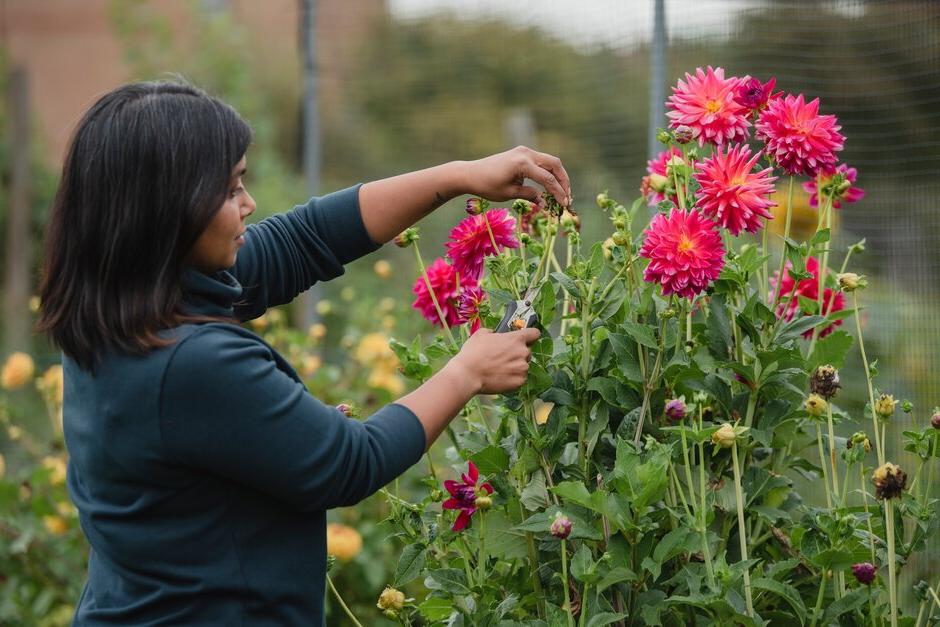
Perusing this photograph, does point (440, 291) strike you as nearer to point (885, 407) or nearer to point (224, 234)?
point (224, 234)

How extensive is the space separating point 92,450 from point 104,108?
1.26 ft

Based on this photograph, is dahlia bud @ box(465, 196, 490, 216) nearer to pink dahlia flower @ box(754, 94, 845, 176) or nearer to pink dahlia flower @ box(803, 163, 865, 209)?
pink dahlia flower @ box(754, 94, 845, 176)

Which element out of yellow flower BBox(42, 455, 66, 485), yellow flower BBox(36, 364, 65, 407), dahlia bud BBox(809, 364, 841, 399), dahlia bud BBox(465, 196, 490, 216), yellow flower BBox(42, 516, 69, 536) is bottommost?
yellow flower BBox(42, 516, 69, 536)

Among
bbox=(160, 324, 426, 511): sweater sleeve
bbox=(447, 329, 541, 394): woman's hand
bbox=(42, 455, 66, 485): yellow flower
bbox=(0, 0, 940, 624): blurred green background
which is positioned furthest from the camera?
bbox=(0, 0, 940, 624): blurred green background

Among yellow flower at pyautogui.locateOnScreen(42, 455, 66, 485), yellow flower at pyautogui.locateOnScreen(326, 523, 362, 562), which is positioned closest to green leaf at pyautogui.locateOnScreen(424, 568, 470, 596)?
yellow flower at pyautogui.locateOnScreen(326, 523, 362, 562)

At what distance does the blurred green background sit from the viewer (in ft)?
9.37

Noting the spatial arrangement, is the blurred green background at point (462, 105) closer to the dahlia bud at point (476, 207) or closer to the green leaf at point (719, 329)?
the dahlia bud at point (476, 207)

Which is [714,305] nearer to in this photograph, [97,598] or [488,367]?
[488,367]

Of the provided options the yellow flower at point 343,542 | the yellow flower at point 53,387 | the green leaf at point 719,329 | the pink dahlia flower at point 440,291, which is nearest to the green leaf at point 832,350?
the green leaf at point 719,329

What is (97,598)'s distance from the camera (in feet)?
4.17

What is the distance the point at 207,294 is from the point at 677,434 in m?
0.60

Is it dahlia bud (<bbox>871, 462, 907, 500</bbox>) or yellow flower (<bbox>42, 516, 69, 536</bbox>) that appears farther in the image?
yellow flower (<bbox>42, 516, 69, 536</bbox>)

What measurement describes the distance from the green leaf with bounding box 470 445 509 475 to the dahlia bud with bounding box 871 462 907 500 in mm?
450

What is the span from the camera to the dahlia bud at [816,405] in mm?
1354
